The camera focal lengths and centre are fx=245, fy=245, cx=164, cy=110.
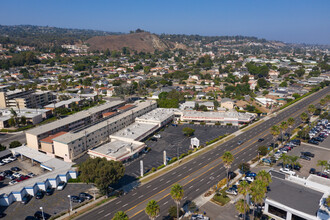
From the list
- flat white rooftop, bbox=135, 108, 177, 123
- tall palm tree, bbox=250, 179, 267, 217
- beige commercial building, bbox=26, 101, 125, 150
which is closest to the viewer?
tall palm tree, bbox=250, 179, 267, 217

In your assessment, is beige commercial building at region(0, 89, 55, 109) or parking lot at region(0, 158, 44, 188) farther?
beige commercial building at region(0, 89, 55, 109)

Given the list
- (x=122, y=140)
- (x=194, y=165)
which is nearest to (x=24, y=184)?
(x=122, y=140)

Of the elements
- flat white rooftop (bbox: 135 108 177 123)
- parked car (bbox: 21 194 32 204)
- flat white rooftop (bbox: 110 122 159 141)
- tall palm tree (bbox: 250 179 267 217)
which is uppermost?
tall palm tree (bbox: 250 179 267 217)

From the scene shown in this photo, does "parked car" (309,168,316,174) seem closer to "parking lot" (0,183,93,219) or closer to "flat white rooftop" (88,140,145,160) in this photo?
"flat white rooftop" (88,140,145,160)

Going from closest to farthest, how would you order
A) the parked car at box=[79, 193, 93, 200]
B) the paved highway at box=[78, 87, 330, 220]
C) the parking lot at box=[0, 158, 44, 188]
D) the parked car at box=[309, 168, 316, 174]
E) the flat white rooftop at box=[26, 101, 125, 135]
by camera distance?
the paved highway at box=[78, 87, 330, 220], the parked car at box=[79, 193, 93, 200], the parked car at box=[309, 168, 316, 174], the parking lot at box=[0, 158, 44, 188], the flat white rooftop at box=[26, 101, 125, 135]

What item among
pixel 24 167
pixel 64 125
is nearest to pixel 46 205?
pixel 24 167

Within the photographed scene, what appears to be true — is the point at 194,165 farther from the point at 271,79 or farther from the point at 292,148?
the point at 271,79

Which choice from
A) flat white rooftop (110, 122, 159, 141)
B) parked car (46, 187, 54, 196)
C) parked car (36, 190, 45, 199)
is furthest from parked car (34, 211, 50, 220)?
flat white rooftop (110, 122, 159, 141)

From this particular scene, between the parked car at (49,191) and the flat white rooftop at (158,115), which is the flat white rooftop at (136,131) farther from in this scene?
the parked car at (49,191)
